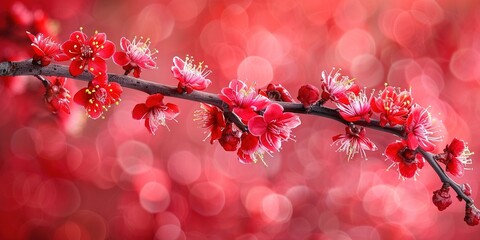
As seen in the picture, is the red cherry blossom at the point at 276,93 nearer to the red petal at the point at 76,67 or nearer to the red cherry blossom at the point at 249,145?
the red cherry blossom at the point at 249,145

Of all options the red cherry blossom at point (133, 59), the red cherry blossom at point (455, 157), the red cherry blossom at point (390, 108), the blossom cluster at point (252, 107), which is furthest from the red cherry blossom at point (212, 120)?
the red cherry blossom at point (455, 157)

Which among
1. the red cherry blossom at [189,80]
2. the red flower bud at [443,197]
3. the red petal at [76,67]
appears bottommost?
the red flower bud at [443,197]

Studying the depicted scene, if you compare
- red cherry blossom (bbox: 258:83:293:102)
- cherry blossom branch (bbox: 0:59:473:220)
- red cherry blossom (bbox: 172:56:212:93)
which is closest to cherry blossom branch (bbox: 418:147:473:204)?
cherry blossom branch (bbox: 0:59:473:220)

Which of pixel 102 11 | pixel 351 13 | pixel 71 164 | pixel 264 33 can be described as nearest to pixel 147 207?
pixel 71 164

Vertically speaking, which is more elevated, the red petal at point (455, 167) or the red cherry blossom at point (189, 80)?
the red cherry blossom at point (189, 80)

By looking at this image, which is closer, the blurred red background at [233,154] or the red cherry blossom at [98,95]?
the red cherry blossom at [98,95]

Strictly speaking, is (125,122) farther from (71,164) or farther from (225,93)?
(225,93)

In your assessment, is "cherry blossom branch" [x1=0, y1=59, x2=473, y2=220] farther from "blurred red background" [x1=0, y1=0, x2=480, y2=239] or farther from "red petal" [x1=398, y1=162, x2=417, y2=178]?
"blurred red background" [x1=0, y1=0, x2=480, y2=239]
